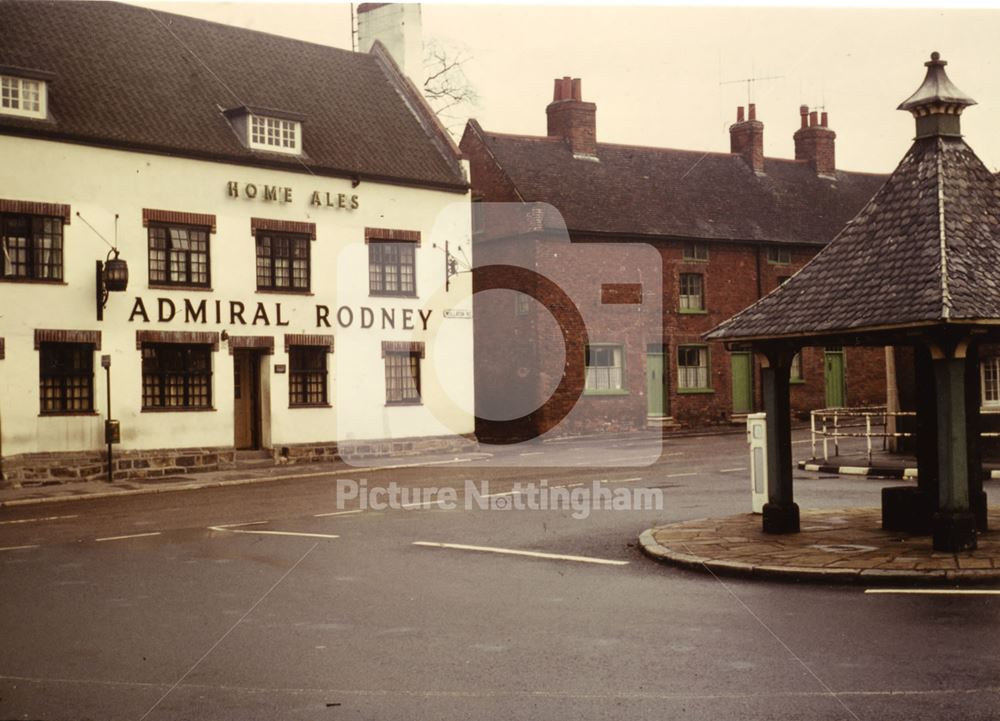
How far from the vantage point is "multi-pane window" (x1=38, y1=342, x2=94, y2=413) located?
967 inches

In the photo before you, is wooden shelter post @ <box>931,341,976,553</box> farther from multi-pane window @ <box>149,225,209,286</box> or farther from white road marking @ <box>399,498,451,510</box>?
multi-pane window @ <box>149,225,209,286</box>

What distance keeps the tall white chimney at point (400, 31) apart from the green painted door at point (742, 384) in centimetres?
1530

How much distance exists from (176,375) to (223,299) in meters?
2.19

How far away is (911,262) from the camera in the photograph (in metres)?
12.0

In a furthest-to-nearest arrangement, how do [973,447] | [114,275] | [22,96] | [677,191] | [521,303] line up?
1. [677,191]
2. [521,303]
3. [22,96]
4. [114,275]
5. [973,447]

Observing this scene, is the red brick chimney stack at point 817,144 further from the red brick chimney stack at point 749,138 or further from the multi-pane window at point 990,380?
the multi-pane window at point 990,380

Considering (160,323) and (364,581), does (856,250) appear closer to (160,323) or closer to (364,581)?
(364,581)

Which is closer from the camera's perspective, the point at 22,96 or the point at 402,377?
the point at 22,96

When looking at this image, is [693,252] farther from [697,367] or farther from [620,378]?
[620,378]

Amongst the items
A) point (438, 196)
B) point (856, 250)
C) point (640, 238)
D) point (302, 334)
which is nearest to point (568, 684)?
point (856, 250)

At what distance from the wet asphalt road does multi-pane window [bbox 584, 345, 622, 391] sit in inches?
848

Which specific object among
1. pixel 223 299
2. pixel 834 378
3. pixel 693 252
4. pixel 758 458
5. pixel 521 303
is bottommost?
pixel 758 458

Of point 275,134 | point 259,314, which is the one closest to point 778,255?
point 275,134

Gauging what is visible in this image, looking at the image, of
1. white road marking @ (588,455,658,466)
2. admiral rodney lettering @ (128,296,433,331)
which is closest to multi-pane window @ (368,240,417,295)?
admiral rodney lettering @ (128,296,433,331)
